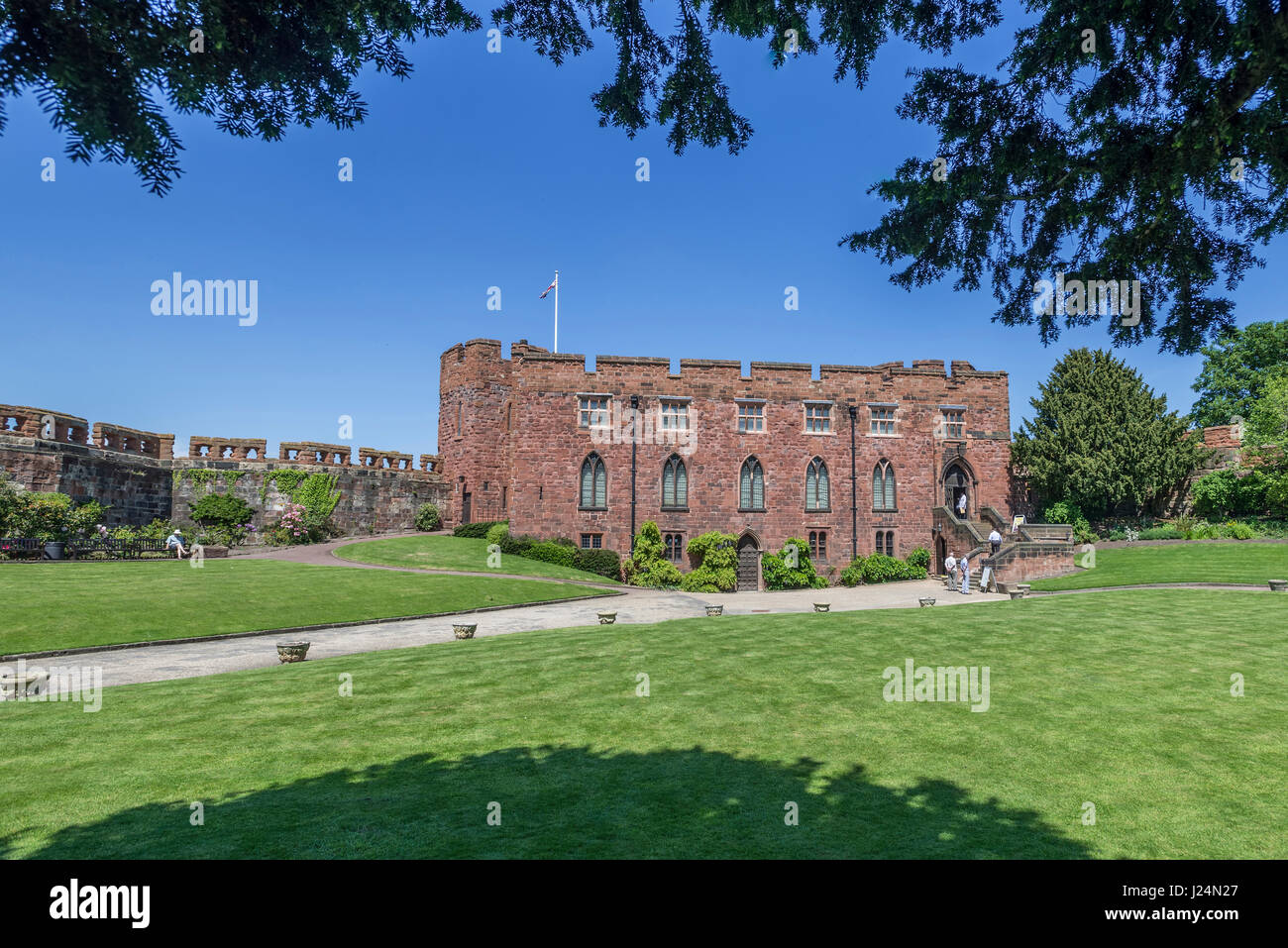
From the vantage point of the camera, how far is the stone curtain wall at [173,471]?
2575cm

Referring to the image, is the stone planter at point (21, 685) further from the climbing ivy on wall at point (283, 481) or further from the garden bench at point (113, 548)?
the climbing ivy on wall at point (283, 481)

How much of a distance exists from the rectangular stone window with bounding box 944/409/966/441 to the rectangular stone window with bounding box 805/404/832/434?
271 inches

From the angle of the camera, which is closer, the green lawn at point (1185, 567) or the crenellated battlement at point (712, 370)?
the green lawn at point (1185, 567)

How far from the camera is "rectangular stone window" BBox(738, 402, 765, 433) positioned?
33875 mm

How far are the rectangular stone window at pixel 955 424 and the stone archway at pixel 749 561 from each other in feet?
42.0

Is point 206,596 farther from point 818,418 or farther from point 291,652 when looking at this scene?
point 818,418

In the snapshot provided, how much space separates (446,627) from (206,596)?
745 centimetres

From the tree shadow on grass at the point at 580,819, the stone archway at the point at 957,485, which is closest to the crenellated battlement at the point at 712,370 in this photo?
the stone archway at the point at 957,485

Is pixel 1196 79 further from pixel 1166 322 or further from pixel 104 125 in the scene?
pixel 104 125

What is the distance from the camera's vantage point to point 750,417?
112 ft

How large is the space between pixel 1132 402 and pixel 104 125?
42014 mm

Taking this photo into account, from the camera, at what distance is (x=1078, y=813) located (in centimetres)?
541

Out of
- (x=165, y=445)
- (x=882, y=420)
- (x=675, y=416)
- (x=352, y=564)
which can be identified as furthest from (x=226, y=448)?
(x=882, y=420)

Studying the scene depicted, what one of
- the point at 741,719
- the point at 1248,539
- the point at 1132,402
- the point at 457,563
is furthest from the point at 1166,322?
the point at 1132,402
